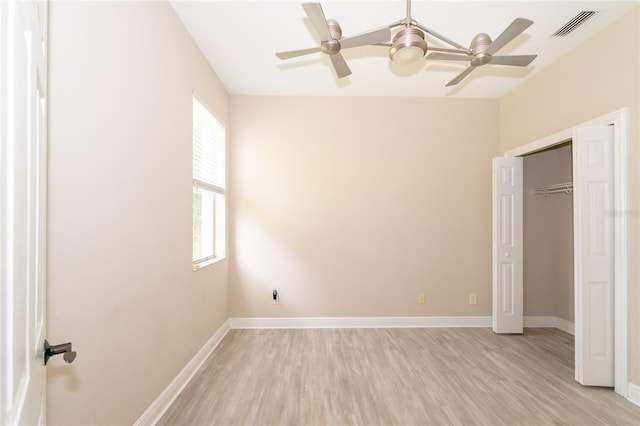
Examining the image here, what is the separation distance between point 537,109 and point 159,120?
395 cm

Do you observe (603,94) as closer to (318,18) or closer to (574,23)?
(574,23)

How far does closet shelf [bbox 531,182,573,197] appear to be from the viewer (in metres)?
3.57

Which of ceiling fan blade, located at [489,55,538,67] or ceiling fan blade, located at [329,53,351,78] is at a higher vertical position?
ceiling fan blade, located at [489,55,538,67]

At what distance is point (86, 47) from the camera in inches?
57.6

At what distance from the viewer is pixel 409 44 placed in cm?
Result: 154

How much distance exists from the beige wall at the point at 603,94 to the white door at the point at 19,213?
3.54m

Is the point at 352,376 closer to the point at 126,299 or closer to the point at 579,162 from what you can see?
the point at 126,299

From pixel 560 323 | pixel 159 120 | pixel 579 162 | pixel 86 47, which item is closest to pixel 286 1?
pixel 159 120

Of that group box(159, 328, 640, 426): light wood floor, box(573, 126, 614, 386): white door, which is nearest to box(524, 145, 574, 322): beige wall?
box(159, 328, 640, 426): light wood floor

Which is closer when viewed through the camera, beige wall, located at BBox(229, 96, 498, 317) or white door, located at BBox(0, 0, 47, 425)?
white door, located at BBox(0, 0, 47, 425)

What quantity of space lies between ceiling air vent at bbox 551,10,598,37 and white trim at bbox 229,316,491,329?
3.32 metres

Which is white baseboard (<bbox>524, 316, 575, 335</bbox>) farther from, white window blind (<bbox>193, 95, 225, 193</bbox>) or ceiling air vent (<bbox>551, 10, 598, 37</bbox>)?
white window blind (<bbox>193, 95, 225, 193</bbox>)

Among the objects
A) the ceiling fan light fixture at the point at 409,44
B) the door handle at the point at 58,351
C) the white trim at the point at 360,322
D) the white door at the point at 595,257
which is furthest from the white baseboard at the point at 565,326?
the door handle at the point at 58,351

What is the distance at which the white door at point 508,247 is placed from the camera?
370 cm
